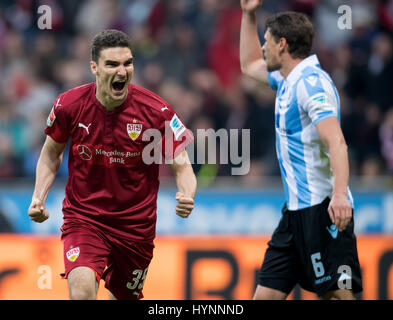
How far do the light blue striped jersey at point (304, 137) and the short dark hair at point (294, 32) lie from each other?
10 centimetres

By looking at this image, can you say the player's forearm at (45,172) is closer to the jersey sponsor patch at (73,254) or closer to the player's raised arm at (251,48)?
the jersey sponsor patch at (73,254)

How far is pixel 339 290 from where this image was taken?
17.1 feet

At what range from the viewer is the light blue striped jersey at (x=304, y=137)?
17.2 feet

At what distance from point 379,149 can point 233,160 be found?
1.94 meters

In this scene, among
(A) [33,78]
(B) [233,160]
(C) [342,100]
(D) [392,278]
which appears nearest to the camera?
(D) [392,278]

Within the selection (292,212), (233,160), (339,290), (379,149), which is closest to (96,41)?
(292,212)

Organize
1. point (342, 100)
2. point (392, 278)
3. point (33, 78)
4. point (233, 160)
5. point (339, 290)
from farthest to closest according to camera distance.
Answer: point (33, 78)
point (342, 100)
point (233, 160)
point (392, 278)
point (339, 290)

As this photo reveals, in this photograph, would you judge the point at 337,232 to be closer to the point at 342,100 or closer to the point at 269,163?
the point at 269,163

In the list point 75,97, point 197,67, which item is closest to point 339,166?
point 75,97

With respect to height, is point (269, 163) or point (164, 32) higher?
point (164, 32)

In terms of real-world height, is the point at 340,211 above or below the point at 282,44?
below

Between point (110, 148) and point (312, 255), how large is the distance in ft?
5.41

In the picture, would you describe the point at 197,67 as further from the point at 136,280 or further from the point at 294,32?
the point at 136,280

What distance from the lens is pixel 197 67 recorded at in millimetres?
10719
